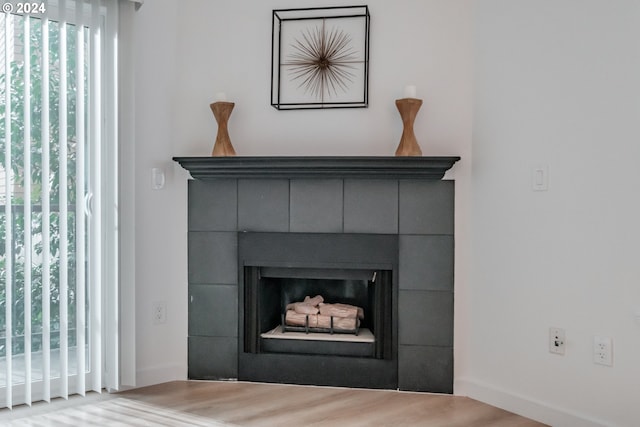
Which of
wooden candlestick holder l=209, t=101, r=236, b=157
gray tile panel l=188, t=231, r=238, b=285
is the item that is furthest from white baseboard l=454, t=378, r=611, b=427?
wooden candlestick holder l=209, t=101, r=236, b=157

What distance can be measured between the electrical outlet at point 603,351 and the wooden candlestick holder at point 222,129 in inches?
77.4

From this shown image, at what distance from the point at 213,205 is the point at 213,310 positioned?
1.93ft

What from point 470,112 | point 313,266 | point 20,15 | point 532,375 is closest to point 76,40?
point 20,15

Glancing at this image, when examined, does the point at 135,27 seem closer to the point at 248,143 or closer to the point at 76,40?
the point at 76,40

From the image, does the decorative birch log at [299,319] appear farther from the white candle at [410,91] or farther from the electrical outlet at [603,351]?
the electrical outlet at [603,351]

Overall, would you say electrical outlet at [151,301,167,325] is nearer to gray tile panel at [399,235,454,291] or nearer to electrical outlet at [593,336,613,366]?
gray tile panel at [399,235,454,291]

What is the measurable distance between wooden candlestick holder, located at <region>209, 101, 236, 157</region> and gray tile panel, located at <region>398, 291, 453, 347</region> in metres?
1.21

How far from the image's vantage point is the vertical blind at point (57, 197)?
2.57 m

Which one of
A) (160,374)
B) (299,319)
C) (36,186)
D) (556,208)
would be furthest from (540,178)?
(36,186)

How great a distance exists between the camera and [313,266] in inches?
119

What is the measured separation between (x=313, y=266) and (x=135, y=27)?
157 centimetres

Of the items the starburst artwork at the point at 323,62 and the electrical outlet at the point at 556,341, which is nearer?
the electrical outlet at the point at 556,341

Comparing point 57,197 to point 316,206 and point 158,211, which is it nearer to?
point 158,211

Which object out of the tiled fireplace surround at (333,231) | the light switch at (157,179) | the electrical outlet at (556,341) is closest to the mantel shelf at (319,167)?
the tiled fireplace surround at (333,231)
